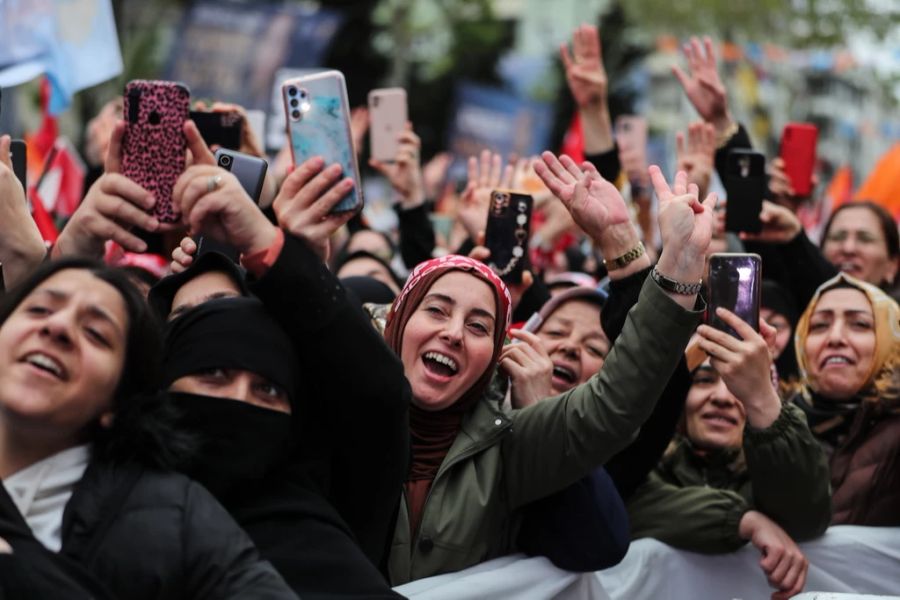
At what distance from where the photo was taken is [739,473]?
5.34 m

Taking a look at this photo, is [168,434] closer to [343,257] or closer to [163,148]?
[163,148]

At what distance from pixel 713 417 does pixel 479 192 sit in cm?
159

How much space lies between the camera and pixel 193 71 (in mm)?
15930

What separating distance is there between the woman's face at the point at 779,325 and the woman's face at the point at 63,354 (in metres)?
4.07

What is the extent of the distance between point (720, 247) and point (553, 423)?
114 inches

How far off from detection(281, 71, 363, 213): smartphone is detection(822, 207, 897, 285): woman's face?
434 centimetres

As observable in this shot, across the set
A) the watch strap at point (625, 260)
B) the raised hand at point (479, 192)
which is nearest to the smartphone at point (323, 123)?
the watch strap at point (625, 260)

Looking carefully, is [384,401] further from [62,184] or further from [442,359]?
[62,184]

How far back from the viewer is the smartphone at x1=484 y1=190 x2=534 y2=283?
5582 millimetres

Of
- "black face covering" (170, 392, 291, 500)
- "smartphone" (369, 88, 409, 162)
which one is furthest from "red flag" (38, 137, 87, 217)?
"black face covering" (170, 392, 291, 500)

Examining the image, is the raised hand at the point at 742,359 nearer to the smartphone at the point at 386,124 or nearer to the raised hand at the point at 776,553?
the raised hand at the point at 776,553

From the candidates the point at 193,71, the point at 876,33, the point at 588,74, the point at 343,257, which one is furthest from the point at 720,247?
the point at 876,33

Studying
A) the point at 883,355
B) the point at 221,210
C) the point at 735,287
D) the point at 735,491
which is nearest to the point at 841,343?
the point at 883,355

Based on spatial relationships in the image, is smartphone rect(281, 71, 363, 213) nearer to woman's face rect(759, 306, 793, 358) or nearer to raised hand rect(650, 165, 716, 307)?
raised hand rect(650, 165, 716, 307)
